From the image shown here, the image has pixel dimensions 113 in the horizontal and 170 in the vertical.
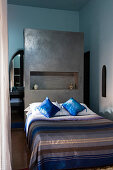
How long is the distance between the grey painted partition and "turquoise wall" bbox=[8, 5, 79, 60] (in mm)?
954

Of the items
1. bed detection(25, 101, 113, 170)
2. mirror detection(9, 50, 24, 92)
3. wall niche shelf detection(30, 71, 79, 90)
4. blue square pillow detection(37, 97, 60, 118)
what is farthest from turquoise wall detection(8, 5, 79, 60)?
bed detection(25, 101, 113, 170)

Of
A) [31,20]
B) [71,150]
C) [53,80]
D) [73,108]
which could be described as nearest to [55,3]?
[31,20]

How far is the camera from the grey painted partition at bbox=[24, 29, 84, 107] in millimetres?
4113

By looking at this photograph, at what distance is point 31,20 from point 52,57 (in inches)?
59.4

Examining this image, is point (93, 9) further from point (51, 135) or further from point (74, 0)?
point (51, 135)

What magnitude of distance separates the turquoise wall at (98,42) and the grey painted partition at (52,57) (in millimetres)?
355

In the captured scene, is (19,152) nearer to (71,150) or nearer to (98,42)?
(71,150)

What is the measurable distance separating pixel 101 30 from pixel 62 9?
1.69m

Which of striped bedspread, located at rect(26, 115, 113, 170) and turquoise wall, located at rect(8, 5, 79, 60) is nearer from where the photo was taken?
striped bedspread, located at rect(26, 115, 113, 170)

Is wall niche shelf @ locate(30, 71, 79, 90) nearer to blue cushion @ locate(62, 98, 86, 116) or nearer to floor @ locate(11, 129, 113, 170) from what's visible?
blue cushion @ locate(62, 98, 86, 116)

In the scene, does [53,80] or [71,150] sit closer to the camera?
[71,150]

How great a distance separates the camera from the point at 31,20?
16.3 ft

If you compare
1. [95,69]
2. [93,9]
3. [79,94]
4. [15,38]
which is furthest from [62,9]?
[79,94]

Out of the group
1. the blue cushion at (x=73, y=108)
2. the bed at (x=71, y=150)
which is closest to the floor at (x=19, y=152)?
the bed at (x=71, y=150)
